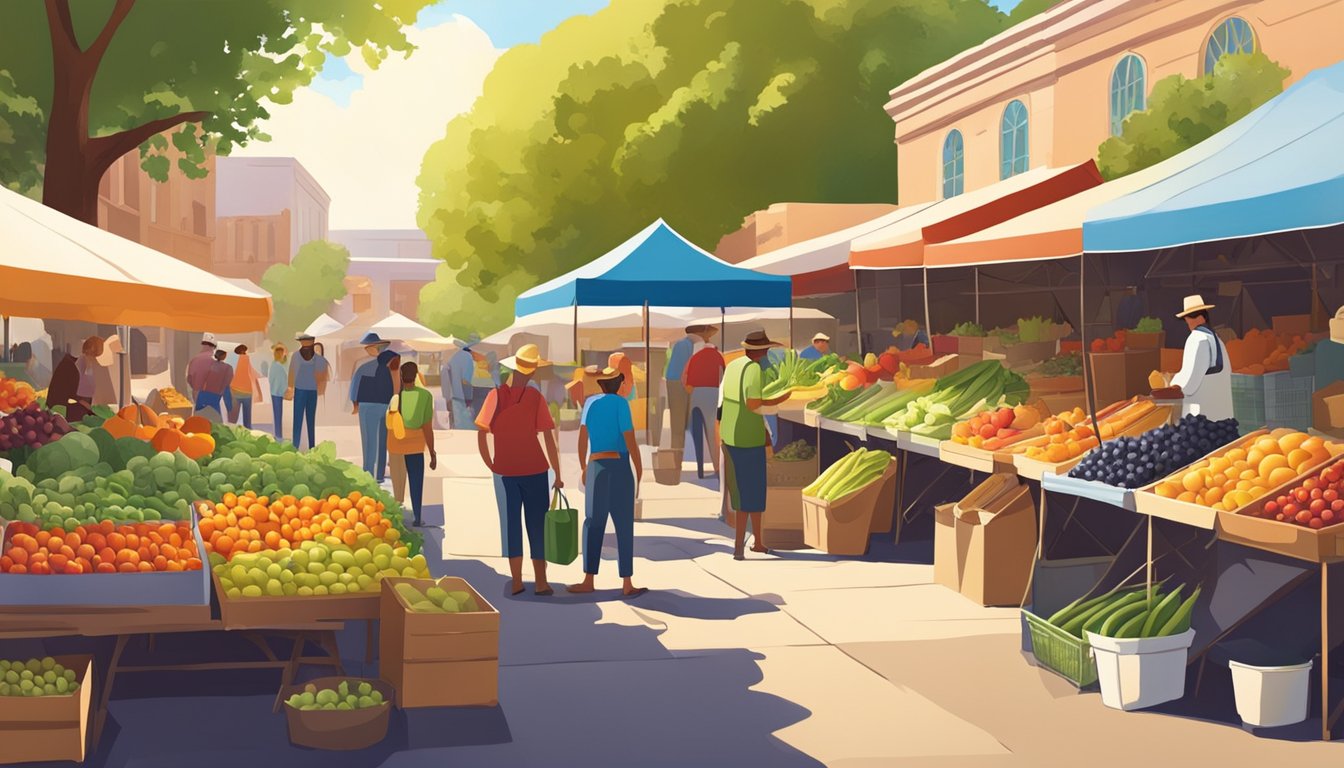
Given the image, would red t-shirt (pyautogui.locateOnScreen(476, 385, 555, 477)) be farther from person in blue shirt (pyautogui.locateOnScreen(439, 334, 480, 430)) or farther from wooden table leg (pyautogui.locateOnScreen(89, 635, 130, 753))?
person in blue shirt (pyautogui.locateOnScreen(439, 334, 480, 430))

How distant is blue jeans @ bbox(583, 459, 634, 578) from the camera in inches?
409

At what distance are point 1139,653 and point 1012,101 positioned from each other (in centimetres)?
2167

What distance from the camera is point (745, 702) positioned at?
7539mm

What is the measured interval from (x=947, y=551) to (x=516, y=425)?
3.50m

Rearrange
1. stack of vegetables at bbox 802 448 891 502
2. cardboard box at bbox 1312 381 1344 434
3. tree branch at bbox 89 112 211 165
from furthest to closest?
tree branch at bbox 89 112 211 165, stack of vegetables at bbox 802 448 891 502, cardboard box at bbox 1312 381 1344 434

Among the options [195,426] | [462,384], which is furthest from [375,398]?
[462,384]

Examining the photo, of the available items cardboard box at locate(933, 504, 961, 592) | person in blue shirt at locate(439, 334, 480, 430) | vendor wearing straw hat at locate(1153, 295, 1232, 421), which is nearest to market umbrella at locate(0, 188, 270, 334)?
cardboard box at locate(933, 504, 961, 592)

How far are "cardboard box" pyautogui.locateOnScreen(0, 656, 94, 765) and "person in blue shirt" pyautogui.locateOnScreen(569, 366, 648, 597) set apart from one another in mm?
4498

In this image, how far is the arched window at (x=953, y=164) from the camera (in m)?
30.2

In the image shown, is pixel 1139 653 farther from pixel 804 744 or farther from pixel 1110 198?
pixel 1110 198

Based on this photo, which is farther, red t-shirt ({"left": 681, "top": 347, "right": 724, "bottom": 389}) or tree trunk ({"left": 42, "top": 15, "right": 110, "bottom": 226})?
tree trunk ({"left": 42, "top": 15, "right": 110, "bottom": 226})

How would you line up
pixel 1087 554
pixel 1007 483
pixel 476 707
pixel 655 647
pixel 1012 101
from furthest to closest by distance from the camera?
pixel 1012 101 → pixel 1007 483 → pixel 1087 554 → pixel 655 647 → pixel 476 707

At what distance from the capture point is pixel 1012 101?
2753cm

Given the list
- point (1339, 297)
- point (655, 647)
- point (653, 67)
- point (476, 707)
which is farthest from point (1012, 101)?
point (476, 707)
